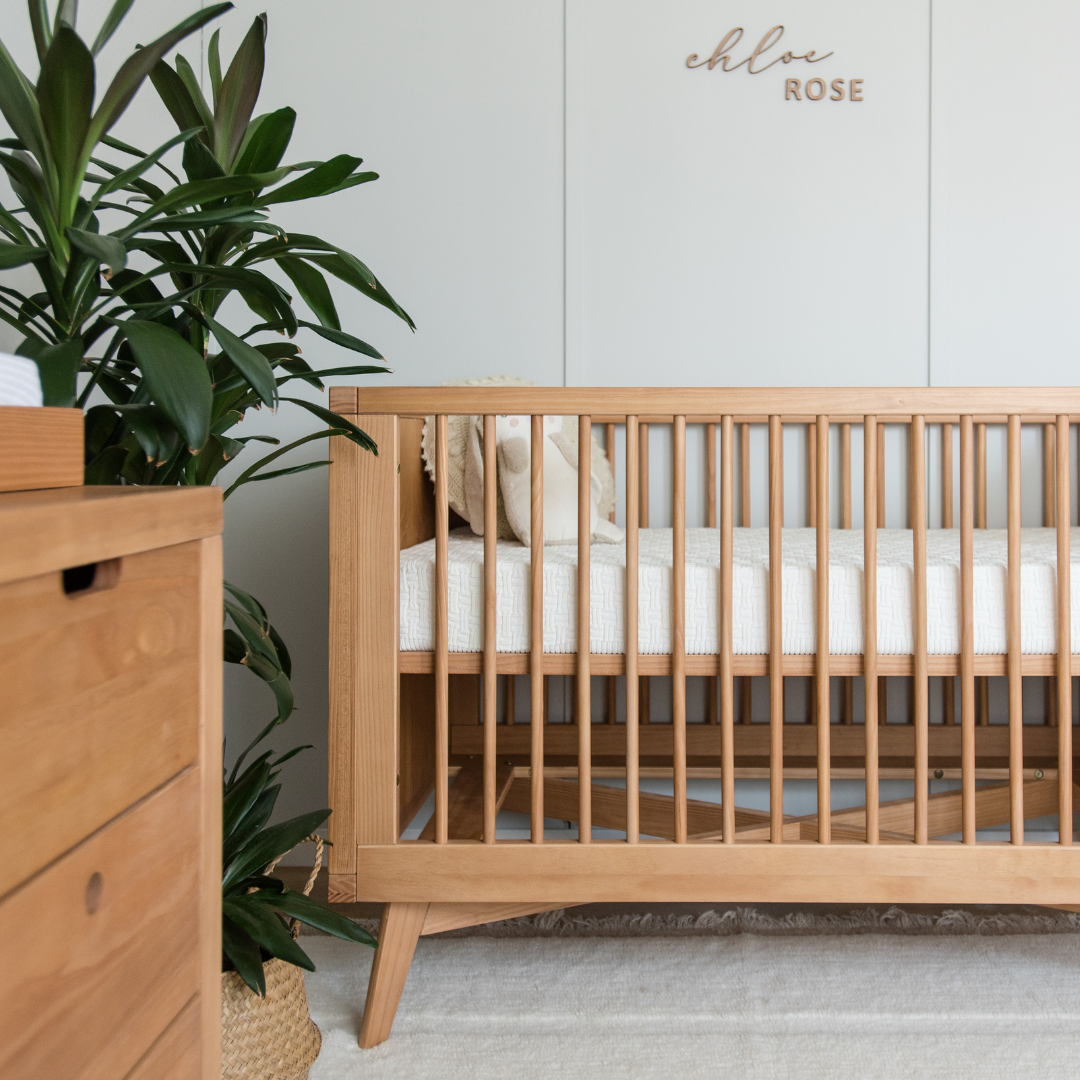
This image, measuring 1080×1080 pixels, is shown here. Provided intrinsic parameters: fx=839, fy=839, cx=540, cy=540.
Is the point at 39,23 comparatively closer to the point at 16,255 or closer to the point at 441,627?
the point at 16,255

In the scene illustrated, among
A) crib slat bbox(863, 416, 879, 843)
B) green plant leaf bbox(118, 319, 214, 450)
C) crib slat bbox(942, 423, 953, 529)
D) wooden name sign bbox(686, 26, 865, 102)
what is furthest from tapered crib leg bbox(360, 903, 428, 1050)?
wooden name sign bbox(686, 26, 865, 102)

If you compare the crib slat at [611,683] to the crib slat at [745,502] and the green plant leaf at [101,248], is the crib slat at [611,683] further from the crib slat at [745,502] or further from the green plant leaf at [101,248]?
the green plant leaf at [101,248]

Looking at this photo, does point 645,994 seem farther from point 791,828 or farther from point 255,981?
point 255,981

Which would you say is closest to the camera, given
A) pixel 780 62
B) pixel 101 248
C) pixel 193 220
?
pixel 101 248

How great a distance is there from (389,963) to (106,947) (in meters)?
0.74

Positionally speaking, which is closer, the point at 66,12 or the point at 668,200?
the point at 66,12

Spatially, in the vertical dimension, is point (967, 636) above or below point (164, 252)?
below

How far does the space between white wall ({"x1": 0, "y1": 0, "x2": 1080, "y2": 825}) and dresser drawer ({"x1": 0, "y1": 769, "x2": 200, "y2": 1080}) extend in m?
1.25

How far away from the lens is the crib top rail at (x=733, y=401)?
3.38ft

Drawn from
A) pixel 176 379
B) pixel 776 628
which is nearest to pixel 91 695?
pixel 176 379

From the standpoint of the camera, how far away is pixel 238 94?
83cm

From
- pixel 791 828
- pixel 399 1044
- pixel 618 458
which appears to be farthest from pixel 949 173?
pixel 399 1044

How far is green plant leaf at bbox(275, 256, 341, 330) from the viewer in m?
0.91

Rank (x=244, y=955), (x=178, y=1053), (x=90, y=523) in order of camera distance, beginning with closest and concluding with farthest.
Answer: (x=90, y=523) < (x=178, y=1053) < (x=244, y=955)
